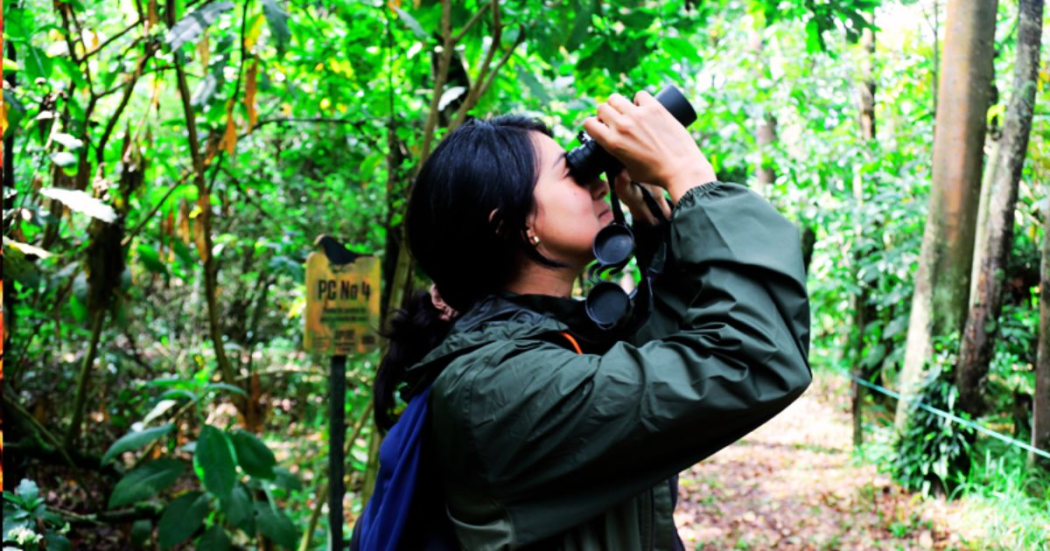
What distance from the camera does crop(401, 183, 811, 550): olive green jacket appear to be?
845mm

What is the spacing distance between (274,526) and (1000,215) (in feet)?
11.3

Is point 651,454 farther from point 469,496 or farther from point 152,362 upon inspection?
point 152,362

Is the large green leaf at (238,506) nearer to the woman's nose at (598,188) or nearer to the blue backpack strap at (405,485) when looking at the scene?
the blue backpack strap at (405,485)

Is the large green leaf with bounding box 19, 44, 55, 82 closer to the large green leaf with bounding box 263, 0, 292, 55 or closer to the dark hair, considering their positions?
the large green leaf with bounding box 263, 0, 292, 55

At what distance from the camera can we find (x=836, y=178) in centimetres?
602

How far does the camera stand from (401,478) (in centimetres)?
100

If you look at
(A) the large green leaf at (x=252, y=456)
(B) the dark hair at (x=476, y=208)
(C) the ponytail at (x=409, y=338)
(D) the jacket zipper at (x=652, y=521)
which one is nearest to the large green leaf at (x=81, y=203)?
(A) the large green leaf at (x=252, y=456)

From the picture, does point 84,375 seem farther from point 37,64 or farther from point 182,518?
point 37,64

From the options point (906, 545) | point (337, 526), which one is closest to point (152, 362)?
point (337, 526)

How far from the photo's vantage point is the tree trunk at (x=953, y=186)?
388cm

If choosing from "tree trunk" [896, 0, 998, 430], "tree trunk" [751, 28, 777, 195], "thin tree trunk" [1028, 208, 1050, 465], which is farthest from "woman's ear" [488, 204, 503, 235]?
"tree trunk" [896, 0, 998, 430]

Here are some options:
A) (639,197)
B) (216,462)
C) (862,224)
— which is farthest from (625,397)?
(862,224)

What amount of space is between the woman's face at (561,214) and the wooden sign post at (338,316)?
158 centimetres

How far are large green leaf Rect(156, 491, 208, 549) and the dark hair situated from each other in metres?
1.69
